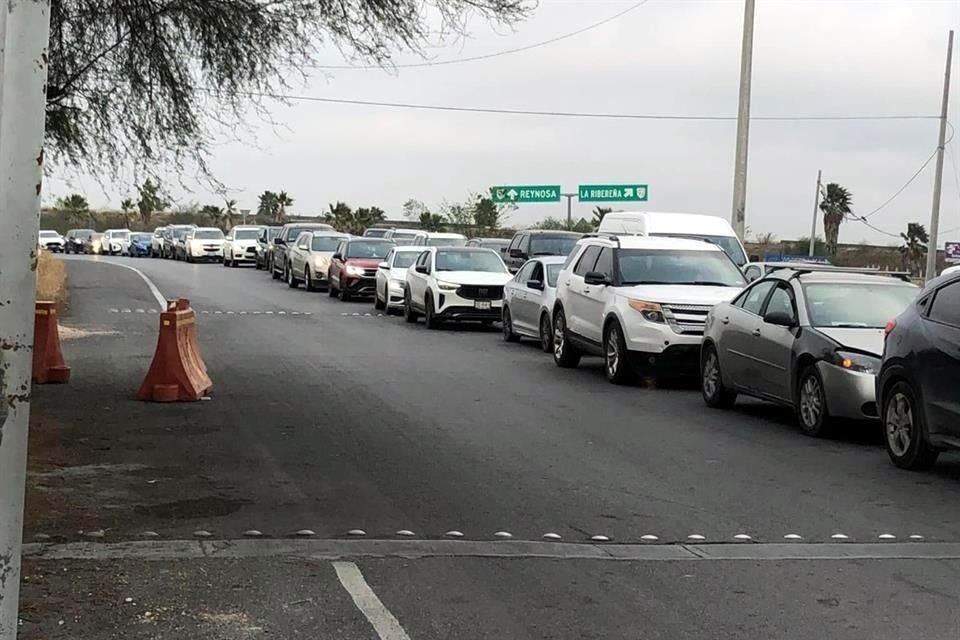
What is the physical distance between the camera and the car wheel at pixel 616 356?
54.5 feet

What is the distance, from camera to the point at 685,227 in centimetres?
2461

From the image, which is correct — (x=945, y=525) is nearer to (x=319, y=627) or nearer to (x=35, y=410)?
(x=319, y=627)

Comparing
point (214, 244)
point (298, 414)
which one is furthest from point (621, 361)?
point (214, 244)

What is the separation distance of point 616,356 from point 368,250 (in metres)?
18.9

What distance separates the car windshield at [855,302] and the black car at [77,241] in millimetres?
71184

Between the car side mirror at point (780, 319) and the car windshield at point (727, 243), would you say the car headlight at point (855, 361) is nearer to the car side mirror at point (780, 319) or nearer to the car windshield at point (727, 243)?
the car side mirror at point (780, 319)

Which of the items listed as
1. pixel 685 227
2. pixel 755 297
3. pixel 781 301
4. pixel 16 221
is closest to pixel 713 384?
pixel 755 297

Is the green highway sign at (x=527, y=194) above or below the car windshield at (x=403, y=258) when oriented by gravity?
Result: above

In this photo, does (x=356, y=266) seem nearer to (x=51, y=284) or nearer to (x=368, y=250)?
(x=368, y=250)

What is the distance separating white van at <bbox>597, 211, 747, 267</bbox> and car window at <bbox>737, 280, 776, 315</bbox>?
923 cm

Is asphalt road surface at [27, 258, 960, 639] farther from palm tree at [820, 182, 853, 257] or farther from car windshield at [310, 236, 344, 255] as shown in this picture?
palm tree at [820, 182, 853, 257]

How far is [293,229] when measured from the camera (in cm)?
4753

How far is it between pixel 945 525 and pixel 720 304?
260 inches

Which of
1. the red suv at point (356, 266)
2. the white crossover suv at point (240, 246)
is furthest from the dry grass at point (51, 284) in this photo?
the white crossover suv at point (240, 246)
